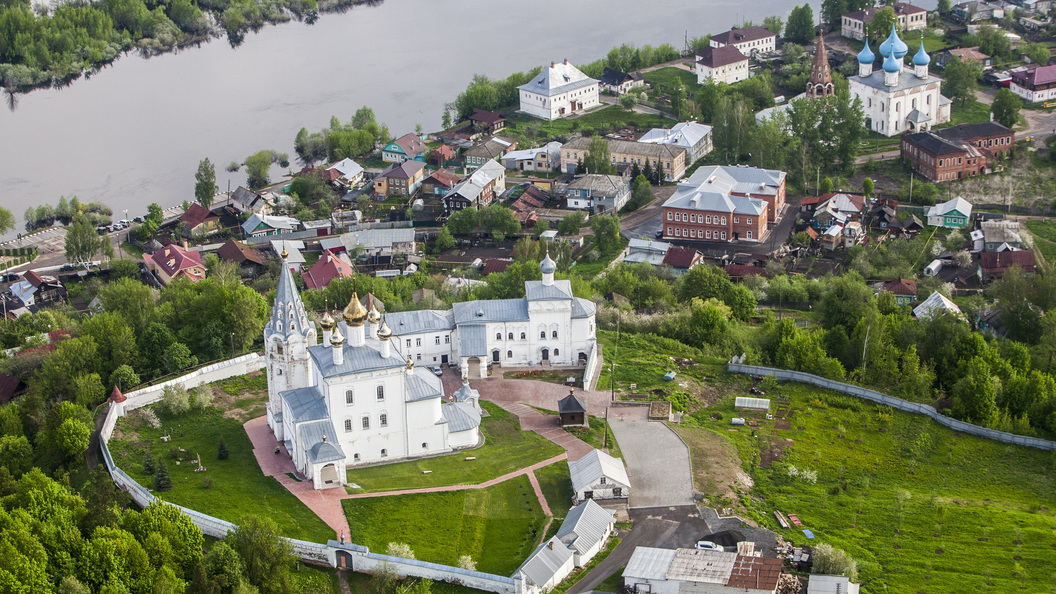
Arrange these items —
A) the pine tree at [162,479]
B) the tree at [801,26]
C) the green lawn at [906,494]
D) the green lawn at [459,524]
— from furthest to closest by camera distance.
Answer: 1. the tree at [801,26]
2. the pine tree at [162,479]
3. the green lawn at [459,524]
4. the green lawn at [906,494]

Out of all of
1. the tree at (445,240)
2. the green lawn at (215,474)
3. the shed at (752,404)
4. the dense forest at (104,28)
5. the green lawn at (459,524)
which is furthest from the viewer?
the dense forest at (104,28)

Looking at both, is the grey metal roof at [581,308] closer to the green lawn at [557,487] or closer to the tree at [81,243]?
the green lawn at [557,487]

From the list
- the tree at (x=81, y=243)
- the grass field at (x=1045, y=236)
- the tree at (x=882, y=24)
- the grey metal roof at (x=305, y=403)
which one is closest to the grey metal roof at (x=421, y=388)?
the grey metal roof at (x=305, y=403)

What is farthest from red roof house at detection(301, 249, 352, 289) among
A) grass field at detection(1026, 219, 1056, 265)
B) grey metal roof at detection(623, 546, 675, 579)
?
grass field at detection(1026, 219, 1056, 265)

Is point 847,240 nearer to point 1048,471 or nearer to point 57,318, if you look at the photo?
point 1048,471

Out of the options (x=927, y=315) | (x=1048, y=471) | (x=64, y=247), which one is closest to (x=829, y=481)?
(x=1048, y=471)

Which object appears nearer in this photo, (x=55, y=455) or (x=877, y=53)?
(x=55, y=455)
